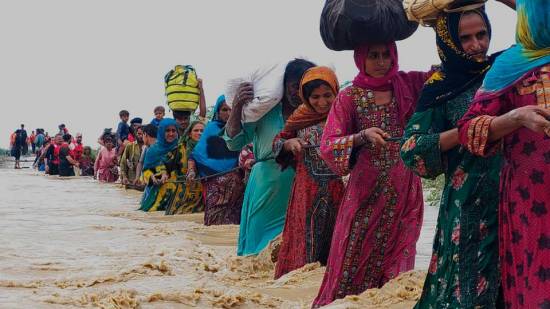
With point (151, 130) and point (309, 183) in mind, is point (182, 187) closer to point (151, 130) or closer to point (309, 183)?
point (151, 130)

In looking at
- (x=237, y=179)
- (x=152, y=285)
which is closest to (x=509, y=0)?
(x=152, y=285)

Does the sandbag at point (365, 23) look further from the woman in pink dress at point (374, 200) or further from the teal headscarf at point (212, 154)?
the teal headscarf at point (212, 154)

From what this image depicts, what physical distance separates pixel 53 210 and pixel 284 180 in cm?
869

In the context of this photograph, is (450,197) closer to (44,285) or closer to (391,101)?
(391,101)

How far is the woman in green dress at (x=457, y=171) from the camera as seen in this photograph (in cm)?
349

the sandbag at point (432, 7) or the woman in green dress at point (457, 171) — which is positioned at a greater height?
the sandbag at point (432, 7)

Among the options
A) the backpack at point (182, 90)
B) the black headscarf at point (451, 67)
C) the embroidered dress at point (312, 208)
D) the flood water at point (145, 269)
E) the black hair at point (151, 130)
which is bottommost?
the flood water at point (145, 269)

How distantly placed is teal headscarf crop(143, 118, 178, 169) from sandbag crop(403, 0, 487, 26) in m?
8.69

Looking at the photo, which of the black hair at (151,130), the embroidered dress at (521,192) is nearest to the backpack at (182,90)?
the black hair at (151,130)

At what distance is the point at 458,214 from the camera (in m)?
3.58

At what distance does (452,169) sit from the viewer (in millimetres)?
3662

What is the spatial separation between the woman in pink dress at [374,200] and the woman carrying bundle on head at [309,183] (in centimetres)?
90

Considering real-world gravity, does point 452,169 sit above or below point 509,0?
below

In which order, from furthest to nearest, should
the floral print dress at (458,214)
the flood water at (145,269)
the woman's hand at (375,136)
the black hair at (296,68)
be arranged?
the black hair at (296,68) → the flood water at (145,269) → the woman's hand at (375,136) → the floral print dress at (458,214)
